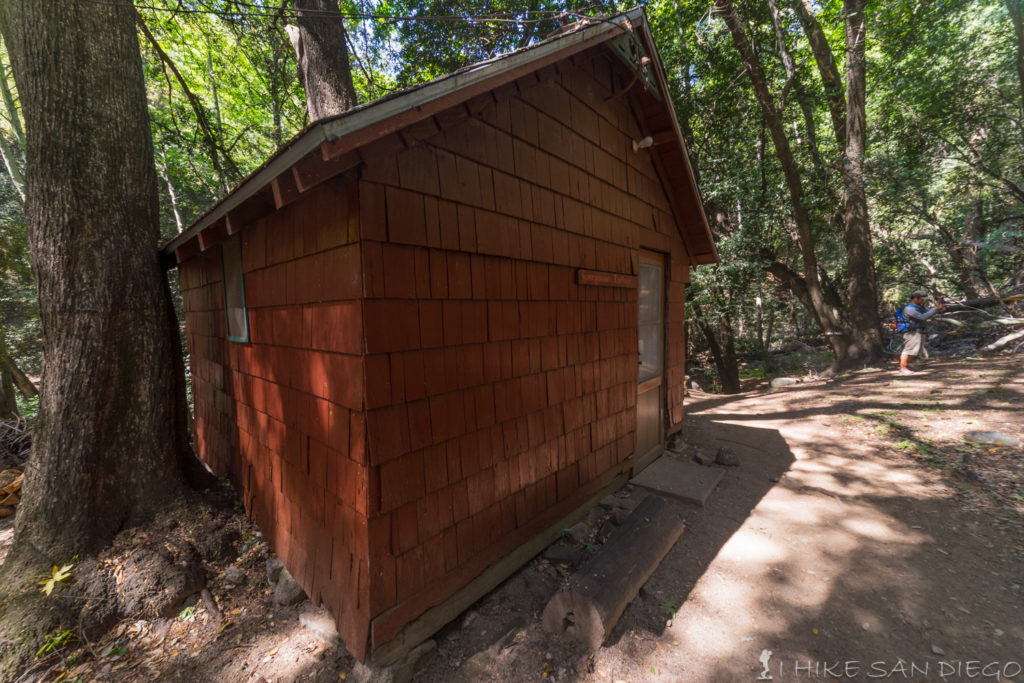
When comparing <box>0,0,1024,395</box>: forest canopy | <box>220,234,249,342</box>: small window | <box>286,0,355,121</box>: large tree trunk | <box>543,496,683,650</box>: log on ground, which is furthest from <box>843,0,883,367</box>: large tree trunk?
<box>220,234,249,342</box>: small window

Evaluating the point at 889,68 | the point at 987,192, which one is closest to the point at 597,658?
the point at 889,68

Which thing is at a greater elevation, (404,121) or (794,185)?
(794,185)

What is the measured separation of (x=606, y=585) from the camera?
7.74 ft

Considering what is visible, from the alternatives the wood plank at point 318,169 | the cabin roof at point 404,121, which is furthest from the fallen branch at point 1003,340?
the wood plank at point 318,169

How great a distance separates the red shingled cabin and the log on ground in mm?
576

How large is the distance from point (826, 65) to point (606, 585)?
48.2 feet

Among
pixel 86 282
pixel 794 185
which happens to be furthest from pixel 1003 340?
pixel 86 282

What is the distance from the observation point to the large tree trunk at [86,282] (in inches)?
115

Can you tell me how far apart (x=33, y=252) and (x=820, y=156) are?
16.0 metres

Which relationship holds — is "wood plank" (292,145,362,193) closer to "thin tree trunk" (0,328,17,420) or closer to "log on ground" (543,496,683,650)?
"log on ground" (543,496,683,650)

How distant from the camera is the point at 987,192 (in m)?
11.9

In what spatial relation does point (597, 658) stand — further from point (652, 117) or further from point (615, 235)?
point (652, 117)

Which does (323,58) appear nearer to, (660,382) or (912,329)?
(660,382)

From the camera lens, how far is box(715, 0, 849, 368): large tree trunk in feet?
27.6
